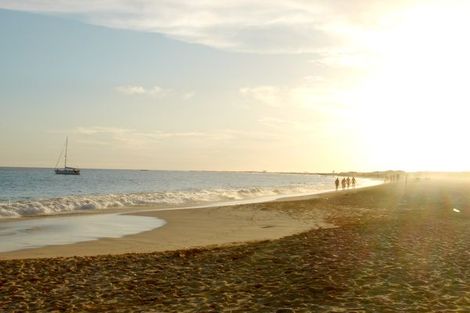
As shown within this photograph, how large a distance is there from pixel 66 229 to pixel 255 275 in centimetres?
1454

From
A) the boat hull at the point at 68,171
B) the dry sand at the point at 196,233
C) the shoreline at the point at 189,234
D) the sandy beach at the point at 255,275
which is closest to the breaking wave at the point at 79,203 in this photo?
the shoreline at the point at 189,234

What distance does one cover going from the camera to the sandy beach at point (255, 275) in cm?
916

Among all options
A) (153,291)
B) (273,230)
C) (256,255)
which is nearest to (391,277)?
(256,255)

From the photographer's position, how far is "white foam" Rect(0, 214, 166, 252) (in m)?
18.9

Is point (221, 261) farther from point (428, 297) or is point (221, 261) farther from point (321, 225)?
point (321, 225)

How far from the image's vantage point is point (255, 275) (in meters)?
11.5

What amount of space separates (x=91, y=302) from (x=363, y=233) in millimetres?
12459

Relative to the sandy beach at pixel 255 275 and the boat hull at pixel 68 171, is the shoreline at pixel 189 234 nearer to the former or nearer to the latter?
the sandy beach at pixel 255 275

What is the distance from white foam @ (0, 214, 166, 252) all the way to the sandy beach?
185 cm

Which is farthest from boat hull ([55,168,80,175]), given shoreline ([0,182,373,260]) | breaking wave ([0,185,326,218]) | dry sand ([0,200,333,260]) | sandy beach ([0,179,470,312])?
sandy beach ([0,179,470,312])

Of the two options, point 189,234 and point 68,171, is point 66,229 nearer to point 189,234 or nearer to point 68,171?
point 189,234

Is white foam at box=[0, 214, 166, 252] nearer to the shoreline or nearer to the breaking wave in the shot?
the shoreline

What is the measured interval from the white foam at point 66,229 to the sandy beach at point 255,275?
72.7 inches

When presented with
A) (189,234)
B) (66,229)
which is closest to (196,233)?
(189,234)
